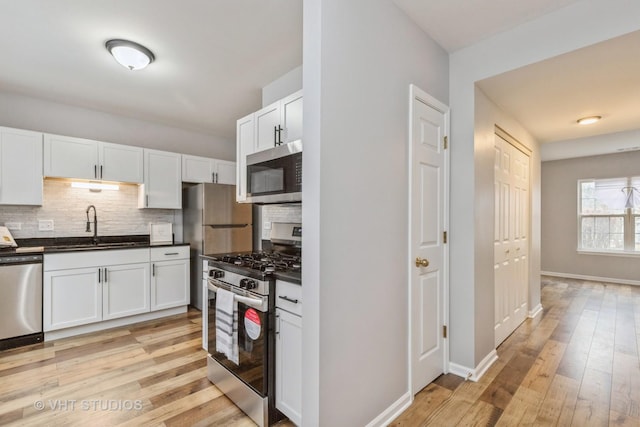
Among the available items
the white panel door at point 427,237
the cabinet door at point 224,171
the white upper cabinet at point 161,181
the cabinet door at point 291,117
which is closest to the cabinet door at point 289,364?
the white panel door at point 427,237

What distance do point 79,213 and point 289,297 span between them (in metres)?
3.57

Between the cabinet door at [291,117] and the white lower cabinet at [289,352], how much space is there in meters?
1.23

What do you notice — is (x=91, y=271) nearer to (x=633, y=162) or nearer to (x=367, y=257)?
(x=367, y=257)

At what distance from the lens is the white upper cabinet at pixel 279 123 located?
7.89 ft

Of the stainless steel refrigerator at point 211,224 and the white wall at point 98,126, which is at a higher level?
the white wall at point 98,126

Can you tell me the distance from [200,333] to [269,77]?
285 cm

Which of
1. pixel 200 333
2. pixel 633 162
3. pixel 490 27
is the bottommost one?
pixel 200 333

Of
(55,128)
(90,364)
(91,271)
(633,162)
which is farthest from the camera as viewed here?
(633,162)

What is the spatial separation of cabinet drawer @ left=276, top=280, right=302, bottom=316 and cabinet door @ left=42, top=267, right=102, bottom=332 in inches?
108

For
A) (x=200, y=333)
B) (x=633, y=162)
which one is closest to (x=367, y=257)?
(x=200, y=333)

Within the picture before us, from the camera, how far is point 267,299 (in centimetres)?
180

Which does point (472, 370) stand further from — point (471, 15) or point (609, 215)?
point (609, 215)

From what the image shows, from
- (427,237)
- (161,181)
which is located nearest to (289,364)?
(427,237)

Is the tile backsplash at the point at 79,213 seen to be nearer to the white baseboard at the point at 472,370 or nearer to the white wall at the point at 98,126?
the white wall at the point at 98,126
